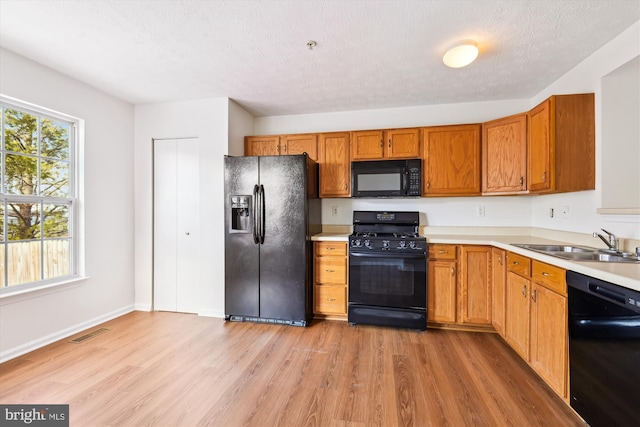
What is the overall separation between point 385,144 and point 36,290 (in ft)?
11.9

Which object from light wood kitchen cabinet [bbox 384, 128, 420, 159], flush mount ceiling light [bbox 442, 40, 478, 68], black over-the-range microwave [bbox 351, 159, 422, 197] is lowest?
black over-the-range microwave [bbox 351, 159, 422, 197]

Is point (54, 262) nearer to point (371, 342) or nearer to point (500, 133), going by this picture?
point (371, 342)

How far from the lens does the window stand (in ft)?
7.47

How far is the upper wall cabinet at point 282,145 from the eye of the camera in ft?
11.1

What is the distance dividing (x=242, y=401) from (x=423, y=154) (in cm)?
285

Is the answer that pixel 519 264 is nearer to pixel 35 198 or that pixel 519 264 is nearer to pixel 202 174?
pixel 202 174

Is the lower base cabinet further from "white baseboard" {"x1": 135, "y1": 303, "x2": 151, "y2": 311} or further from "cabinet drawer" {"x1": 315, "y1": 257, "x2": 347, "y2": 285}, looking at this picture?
"white baseboard" {"x1": 135, "y1": 303, "x2": 151, "y2": 311}

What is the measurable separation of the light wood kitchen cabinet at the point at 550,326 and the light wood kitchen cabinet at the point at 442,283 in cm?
81

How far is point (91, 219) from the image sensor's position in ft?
9.50

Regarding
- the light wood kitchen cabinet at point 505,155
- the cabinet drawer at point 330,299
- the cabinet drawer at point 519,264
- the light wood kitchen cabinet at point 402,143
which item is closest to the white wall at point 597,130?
the light wood kitchen cabinet at point 505,155

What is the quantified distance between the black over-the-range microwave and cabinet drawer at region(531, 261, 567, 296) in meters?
1.36

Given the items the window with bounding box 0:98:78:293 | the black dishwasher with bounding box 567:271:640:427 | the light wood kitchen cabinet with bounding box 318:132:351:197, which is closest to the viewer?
the black dishwasher with bounding box 567:271:640:427

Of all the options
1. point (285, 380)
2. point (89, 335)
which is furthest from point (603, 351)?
point (89, 335)

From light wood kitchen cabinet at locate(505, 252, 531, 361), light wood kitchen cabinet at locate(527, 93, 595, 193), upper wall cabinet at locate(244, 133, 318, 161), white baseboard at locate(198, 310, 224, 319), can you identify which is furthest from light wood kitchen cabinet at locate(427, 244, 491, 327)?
white baseboard at locate(198, 310, 224, 319)
